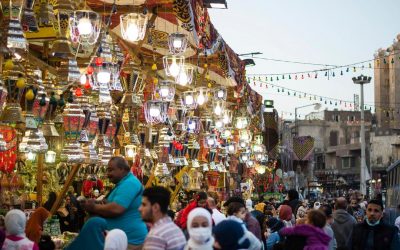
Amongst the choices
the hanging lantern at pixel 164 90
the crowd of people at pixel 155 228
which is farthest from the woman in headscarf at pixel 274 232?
the hanging lantern at pixel 164 90

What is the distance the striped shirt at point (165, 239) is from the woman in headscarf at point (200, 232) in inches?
4.5

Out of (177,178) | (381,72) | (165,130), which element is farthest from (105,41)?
(381,72)

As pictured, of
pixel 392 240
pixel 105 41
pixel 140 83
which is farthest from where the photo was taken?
pixel 140 83

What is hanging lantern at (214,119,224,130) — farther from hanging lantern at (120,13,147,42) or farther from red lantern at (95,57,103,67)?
red lantern at (95,57,103,67)

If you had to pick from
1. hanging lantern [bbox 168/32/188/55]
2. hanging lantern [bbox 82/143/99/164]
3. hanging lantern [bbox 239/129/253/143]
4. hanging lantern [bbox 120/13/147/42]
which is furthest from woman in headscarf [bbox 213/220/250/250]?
hanging lantern [bbox 239/129/253/143]

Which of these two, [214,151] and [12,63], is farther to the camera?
[214,151]

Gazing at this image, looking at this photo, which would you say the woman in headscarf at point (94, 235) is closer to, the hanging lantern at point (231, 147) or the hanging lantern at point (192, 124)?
the hanging lantern at point (192, 124)

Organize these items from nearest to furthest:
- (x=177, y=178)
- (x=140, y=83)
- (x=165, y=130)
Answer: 1. (x=140, y=83)
2. (x=165, y=130)
3. (x=177, y=178)

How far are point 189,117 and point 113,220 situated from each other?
42.9ft

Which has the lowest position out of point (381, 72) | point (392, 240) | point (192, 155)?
point (392, 240)

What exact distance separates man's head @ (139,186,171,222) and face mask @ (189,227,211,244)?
15.2 inches

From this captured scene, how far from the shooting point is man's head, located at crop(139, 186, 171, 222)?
673 centimetres

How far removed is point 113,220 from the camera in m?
7.74

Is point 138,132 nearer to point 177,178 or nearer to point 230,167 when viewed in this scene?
point 177,178
